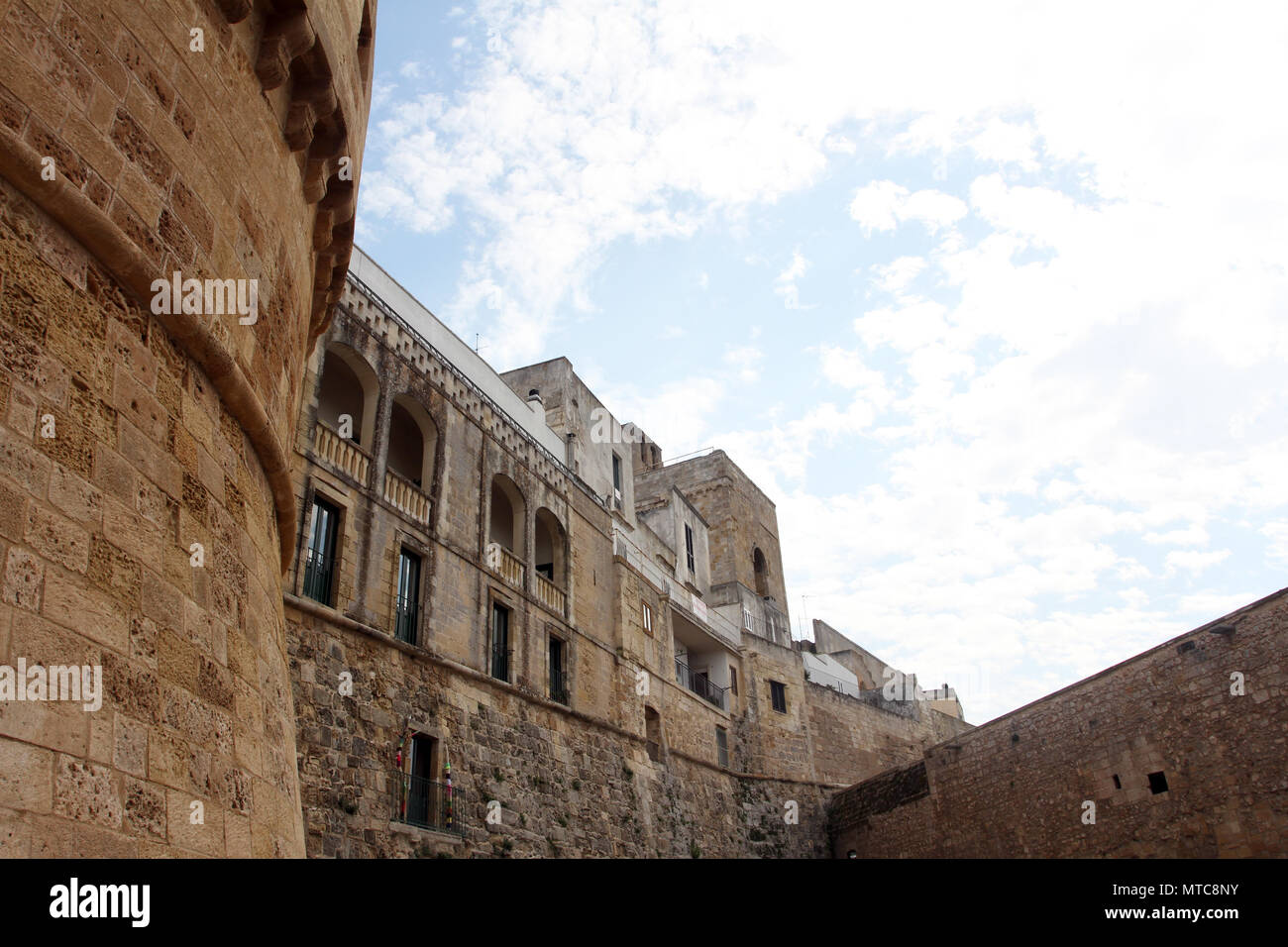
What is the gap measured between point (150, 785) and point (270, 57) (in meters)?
4.15

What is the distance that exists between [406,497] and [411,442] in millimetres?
2482

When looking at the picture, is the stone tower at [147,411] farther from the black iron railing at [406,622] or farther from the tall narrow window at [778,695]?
the tall narrow window at [778,695]

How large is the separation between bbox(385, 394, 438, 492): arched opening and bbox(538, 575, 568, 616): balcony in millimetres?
3205

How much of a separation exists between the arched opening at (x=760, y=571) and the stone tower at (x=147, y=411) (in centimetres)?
3326

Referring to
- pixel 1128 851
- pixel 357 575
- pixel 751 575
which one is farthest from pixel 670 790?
pixel 751 575

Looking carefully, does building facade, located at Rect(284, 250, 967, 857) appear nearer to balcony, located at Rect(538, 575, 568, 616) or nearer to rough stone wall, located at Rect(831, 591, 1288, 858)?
balcony, located at Rect(538, 575, 568, 616)

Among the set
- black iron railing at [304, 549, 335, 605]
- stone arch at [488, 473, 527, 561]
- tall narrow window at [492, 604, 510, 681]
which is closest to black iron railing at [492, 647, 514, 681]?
tall narrow window at [492, 604, 510, 681]

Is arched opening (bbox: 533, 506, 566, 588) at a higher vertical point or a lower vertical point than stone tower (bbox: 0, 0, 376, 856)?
higher

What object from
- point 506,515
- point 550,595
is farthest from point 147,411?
point 506,515

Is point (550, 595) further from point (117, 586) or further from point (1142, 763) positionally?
point (117, 586)

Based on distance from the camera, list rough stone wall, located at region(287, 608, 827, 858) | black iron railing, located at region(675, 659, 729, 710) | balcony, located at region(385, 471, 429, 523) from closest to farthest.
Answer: rough stone wall, located at region(287, 608, 827, 858) → balcony, located at region(385, 471, 429, 523) → black iron railing, located at region(675, 659, 729, 710)

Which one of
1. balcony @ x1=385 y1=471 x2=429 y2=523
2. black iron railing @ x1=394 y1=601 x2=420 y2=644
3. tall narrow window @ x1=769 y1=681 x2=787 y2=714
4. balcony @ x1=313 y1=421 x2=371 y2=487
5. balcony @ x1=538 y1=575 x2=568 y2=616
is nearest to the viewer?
balcony @ x1=313 y1=421 x2=371 y2=487

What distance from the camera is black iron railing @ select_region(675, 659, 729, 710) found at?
26469 millimetres

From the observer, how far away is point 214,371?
5.08 meters
